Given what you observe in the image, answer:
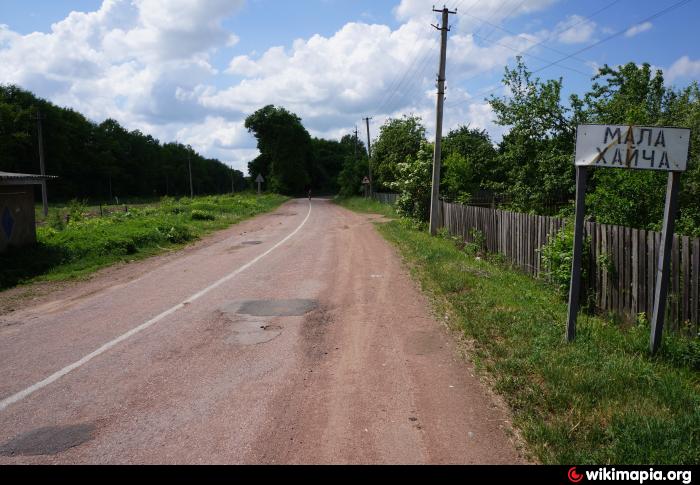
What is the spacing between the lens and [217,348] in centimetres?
645

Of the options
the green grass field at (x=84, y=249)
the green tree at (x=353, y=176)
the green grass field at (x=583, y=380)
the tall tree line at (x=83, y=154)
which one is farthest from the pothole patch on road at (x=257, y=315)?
the tall tree line at (x=83, y=154)

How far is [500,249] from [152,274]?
886 centimetres

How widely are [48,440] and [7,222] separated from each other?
11.4 metres

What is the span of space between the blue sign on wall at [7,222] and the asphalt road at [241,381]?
14.0 ft

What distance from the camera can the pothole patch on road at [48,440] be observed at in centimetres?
399

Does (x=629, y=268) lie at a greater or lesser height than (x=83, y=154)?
lesser

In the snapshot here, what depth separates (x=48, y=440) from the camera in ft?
13.6

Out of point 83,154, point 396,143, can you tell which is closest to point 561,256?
point 396,143

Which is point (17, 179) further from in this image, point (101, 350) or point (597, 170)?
point (597, 170)

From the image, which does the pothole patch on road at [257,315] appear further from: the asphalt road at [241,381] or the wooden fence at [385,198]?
the wooden fence at [385,198]

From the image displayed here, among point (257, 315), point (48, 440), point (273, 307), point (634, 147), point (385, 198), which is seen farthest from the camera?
point (385, 198)

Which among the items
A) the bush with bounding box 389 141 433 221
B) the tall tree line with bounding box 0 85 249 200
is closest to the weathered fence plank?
the bush with bounding box 389 141 433 221

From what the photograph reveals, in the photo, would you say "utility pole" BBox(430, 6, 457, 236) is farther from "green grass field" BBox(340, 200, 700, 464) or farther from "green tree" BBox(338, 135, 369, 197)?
"green tree" BBox(338, 135, 369, 197)
